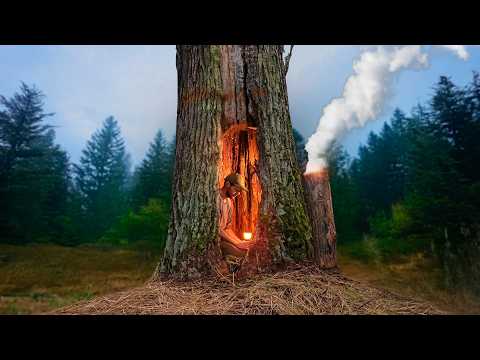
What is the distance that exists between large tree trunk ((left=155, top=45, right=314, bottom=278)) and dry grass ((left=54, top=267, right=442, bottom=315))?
0.21 m

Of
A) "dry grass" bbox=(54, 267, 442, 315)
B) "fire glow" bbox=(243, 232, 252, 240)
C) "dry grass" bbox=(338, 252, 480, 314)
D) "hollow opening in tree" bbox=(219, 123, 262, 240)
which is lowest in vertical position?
"dry grass" bbox=(338, 252, 480, 314)

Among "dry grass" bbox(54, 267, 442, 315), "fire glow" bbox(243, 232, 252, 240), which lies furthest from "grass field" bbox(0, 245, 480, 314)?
"fire glow" bbox(243, 232, 252, 240)

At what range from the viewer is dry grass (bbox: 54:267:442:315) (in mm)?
1953

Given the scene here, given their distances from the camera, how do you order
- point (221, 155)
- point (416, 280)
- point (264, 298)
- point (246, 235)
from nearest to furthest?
point (264, 298)
point (221, 155)
point (246, 235)
point (416, 280)

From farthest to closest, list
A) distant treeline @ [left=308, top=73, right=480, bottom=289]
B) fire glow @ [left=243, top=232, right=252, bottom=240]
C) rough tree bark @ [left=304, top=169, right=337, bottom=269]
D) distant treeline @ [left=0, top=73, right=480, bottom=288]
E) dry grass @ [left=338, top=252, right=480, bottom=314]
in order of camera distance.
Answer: distant treeline @ [left=0, top=73, right=480, bottom=288] < distant treeline @ [left=308, top=73, right=480, bottom=289] < dry grass @ [left=338, top=252, right=480, bottom=314] < fire glow @ [left=243, top=232, right=252, bottom=240] < rough tree bark @ [left=304, top=169, right=337, bottom=269]

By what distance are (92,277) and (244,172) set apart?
20.0 feet

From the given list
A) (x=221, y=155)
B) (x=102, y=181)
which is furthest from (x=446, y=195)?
(x=102, y=181)

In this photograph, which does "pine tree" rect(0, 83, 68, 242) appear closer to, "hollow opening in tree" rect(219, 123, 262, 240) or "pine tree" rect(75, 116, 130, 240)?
"pine tree" rect(75, 116, 130, 240)

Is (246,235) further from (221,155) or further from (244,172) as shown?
(221,155)

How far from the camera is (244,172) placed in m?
3.51
